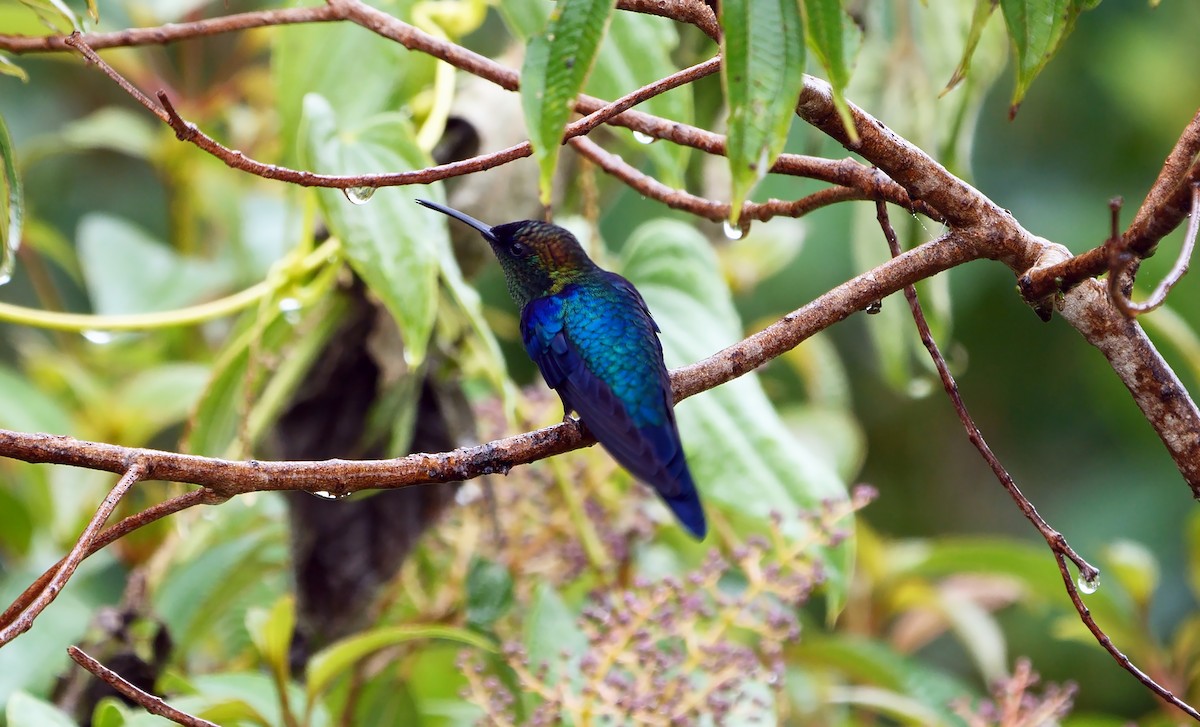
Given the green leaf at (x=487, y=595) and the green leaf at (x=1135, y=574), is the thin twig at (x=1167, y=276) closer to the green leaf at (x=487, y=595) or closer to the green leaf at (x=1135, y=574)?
the green leaf at (x=487, y=595)

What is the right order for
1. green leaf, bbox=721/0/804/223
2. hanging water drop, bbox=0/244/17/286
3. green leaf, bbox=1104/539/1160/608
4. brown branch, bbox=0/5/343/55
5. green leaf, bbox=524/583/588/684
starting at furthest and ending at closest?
1. green leaf, bbox=1104/539/1160/608
2. green leaf, bbox=524/583/588/684
3. brown branch, bbox=0/5/343/55
4. hanging water drop, bbox=0/244/17/286
5. green leaf, bbox=721/0/804/223

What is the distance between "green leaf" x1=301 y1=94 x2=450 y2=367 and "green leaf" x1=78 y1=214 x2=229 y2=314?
3.05 feet

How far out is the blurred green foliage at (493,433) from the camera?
1.54 meters

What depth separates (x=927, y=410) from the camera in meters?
4.66

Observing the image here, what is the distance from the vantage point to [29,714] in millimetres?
1298

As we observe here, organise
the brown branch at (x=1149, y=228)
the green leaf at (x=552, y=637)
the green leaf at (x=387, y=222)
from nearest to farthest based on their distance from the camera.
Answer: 1. the brown branch at (x=1149, y=228)
2. the green leaf at (x=387, y=222)
3. the green leaf at (x=552, y=637)

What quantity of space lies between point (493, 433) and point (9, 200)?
1.16 metres

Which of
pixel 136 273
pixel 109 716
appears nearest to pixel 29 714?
pixel 109 716

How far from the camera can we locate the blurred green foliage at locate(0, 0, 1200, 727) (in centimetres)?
154

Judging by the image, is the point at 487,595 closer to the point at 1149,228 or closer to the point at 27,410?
the point at 27,410

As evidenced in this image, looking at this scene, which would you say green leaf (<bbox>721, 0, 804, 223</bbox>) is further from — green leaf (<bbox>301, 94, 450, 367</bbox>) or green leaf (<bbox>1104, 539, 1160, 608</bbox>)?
green leaf (<bbox>1104, 539, 1160, 608</bbox>)

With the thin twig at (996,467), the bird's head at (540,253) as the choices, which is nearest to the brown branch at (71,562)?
the thin twig at (996,467)

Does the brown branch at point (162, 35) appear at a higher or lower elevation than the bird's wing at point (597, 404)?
higher

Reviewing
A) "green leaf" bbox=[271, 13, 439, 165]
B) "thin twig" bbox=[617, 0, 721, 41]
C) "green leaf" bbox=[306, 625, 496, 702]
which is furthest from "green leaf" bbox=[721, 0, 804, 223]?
"green leaf" bbox=[271, 13, 439, 165]
